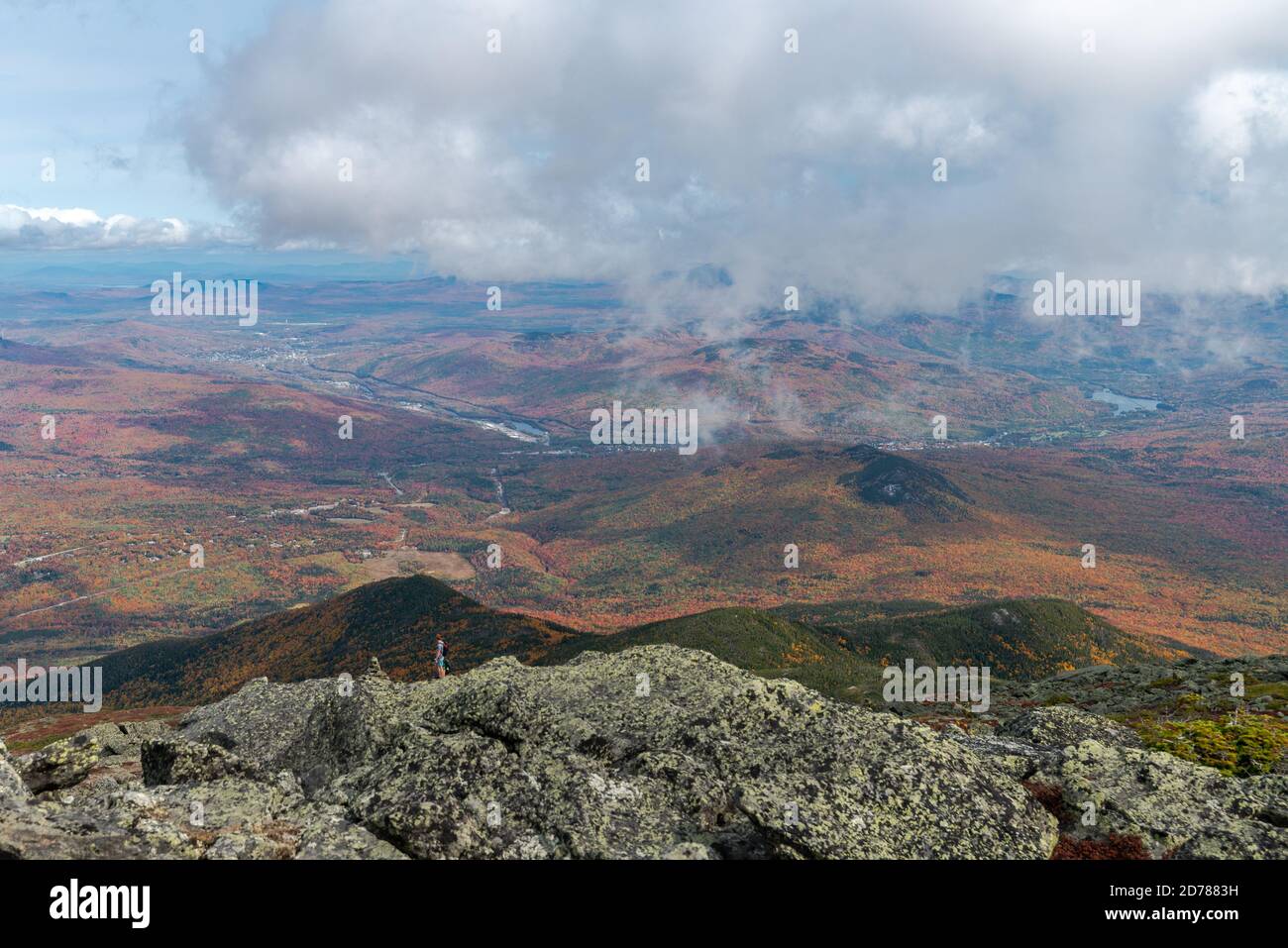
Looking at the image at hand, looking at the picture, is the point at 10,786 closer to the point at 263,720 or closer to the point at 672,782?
the point at 263,720

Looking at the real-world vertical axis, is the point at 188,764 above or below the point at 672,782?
below

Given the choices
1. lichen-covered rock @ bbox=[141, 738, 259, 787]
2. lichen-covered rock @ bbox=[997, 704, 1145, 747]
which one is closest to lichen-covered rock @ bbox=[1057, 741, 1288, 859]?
lichen-covered rock @ bbox=[997, 704, 1145, 747]

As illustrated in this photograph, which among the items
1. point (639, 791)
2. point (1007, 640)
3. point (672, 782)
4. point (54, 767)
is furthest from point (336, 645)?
point (639, 791)

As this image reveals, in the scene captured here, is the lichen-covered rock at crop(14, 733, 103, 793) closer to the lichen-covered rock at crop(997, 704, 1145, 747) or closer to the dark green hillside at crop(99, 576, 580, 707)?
the lichen-covered rock at crop(997, 704, 1145, 747)

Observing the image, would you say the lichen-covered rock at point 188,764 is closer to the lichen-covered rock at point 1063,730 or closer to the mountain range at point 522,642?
the lichen-covered rock at point 1063,730
